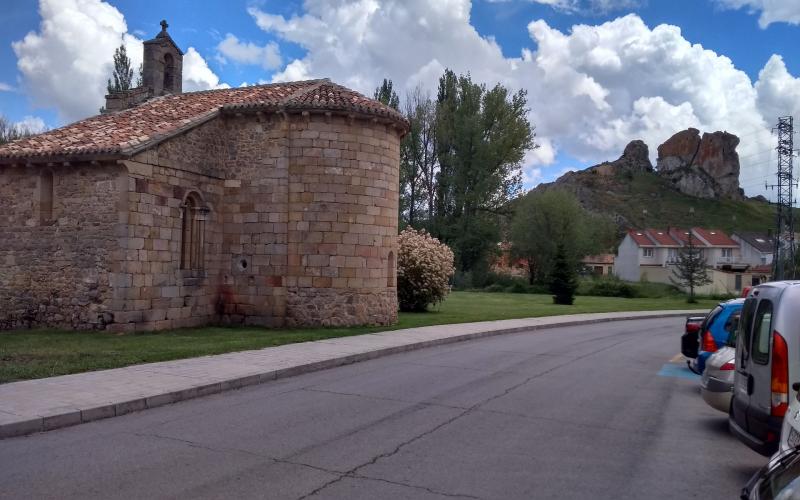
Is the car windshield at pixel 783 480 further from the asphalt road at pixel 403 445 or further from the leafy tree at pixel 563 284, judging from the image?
the leafy tree at pixel 563 284

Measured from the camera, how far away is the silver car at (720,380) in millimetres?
7980

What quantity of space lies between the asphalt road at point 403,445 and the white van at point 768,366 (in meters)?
0.56

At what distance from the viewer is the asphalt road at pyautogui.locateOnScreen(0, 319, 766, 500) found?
5.66 metres

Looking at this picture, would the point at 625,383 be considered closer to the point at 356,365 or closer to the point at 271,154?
the point at 356,365

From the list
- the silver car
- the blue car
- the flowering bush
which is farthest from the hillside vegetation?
the silver car

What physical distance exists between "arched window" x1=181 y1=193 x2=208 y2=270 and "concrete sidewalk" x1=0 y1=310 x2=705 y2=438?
5.48 meters

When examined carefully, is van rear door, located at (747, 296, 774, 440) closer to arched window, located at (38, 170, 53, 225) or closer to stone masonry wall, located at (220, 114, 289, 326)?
stone masonry wall, located at (220, 114, 289, 326)

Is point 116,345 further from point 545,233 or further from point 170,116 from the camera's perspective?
point 545,233

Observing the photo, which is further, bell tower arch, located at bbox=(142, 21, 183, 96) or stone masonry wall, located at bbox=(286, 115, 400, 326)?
bell tower arch, located at bbox=(142, 21, 183, 96)

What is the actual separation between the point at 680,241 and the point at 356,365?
7606 cm

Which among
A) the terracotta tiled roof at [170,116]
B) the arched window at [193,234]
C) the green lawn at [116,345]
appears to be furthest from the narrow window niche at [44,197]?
the arched window at [193,234]

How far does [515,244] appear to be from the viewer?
6012cm

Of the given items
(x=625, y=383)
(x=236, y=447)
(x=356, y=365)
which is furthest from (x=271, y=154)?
(x=236, y=447)

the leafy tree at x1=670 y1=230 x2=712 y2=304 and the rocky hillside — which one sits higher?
the rocky hillside
